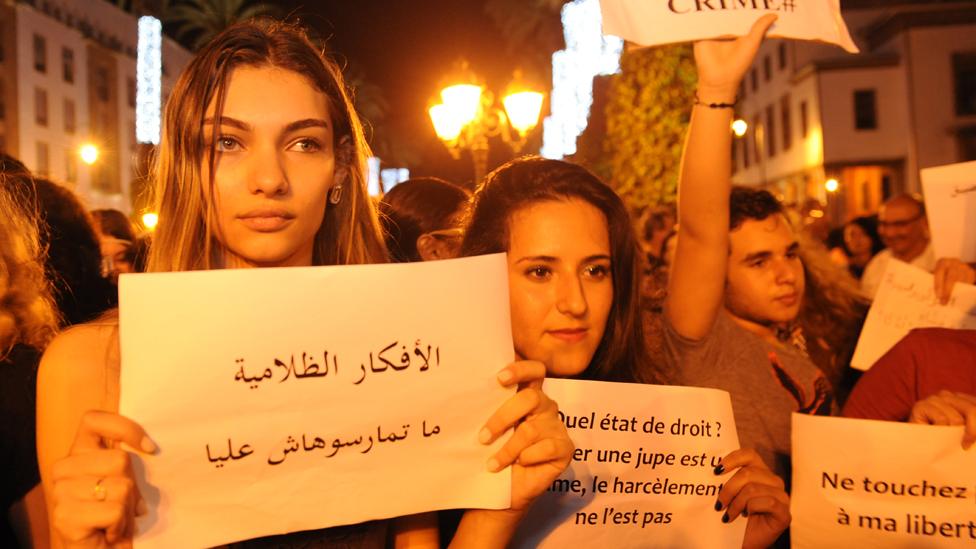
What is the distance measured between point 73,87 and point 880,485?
148 feet

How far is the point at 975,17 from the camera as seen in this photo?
34625mm

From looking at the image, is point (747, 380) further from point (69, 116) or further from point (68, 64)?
point (68, 64)

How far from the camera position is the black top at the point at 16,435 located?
237cm

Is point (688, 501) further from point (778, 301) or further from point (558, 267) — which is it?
point (778, 301)

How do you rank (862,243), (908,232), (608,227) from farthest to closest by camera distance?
(862,243)
(908,232)
(608,227)

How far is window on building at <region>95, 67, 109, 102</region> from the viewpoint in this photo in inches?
1761

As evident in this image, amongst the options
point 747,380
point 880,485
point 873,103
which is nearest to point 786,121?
point 873,103

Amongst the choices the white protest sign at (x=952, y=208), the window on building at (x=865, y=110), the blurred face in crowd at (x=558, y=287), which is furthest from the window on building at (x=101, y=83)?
the blurred face in crowd at (x=558, y=287)

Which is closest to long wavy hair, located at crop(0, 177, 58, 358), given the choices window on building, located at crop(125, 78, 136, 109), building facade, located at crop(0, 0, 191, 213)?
building facade, located at crop(0, 0, 191, 213)

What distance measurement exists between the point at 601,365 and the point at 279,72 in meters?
1.27

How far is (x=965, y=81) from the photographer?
114 ft

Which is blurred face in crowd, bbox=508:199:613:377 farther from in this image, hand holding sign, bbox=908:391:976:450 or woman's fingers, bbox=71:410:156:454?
woman's fingers, bbox=71:410:156:454

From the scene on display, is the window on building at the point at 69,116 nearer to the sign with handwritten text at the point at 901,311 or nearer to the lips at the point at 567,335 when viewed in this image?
the sign with handwritten text at the point at 901,311

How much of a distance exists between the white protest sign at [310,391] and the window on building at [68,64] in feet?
146
